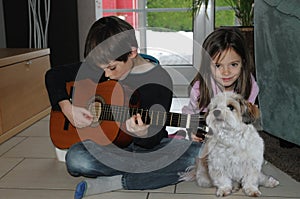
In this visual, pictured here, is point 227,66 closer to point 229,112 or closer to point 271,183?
point 229,112

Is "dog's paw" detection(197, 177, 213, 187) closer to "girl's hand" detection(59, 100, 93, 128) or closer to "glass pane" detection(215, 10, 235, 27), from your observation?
"girl's hand" detection(59, 100, 93, 128)

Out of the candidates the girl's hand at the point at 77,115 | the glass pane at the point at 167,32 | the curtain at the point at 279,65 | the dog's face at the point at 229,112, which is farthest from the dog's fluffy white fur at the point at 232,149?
the glass pane at the point at 167,32

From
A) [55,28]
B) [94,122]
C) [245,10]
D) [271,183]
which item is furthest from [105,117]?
Answer: [55,28]

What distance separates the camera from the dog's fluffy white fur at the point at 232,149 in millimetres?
1094

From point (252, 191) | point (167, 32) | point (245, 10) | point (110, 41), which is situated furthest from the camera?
point (167, 32)

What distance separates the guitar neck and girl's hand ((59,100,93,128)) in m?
0.06

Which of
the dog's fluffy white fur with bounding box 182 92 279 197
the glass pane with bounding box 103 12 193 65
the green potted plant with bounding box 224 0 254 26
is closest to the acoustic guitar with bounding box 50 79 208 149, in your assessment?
the dog's fluffy white fur with bounding box 182 92 279 197

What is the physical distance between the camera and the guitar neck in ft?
4.02

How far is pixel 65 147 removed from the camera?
1.48m

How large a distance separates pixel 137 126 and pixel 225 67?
1.05 ft

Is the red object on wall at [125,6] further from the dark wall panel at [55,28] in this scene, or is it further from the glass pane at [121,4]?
the dark wall panel at [55,28]

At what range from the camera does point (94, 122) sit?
1.38 metres

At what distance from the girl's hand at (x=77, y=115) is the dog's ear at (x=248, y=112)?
0.53m

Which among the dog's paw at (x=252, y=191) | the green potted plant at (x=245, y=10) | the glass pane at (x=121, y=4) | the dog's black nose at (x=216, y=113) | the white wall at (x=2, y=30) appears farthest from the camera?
the glass pane at (x=121, y=4)
